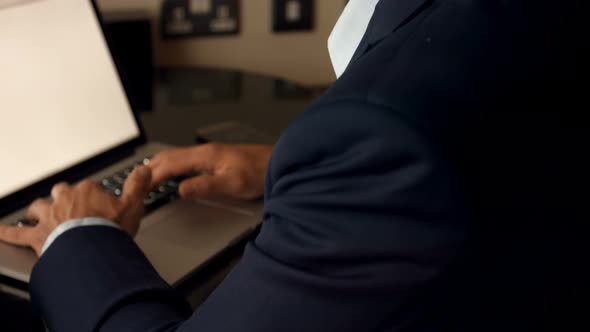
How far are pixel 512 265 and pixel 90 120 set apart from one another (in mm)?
733

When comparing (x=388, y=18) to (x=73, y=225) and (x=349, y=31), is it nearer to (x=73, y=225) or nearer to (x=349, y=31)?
(x=349, y=31)

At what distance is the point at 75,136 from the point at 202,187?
9.7 inches

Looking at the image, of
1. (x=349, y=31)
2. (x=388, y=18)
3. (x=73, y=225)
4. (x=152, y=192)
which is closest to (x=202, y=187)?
(x=152, y=192)

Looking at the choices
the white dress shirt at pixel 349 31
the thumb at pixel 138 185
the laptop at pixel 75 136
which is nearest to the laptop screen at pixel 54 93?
the laptop at pixel 75 136

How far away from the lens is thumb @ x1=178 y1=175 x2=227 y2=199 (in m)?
0.83

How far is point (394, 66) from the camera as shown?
376mm

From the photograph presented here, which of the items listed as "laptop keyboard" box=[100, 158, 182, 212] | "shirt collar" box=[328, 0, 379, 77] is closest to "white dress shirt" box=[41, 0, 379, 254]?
"shirt collar" box=[328, 0, 379, 77]

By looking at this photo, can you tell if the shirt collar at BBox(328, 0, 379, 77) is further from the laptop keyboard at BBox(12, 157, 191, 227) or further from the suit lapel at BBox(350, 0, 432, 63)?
the laptop keyboard at BBox(12, 157, 191, 227)

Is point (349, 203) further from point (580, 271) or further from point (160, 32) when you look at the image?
point (160, 32)

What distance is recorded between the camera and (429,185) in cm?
35

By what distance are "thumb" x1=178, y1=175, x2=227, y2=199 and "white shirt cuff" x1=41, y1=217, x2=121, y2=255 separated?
17 centimetres

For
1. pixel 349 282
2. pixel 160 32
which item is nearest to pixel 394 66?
pixel 349 282

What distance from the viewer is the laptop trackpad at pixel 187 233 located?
0.70m

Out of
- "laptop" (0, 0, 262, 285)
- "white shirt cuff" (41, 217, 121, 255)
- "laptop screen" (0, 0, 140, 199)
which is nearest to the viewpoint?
"white shirt cuff" (41, 217, 121, 255)
